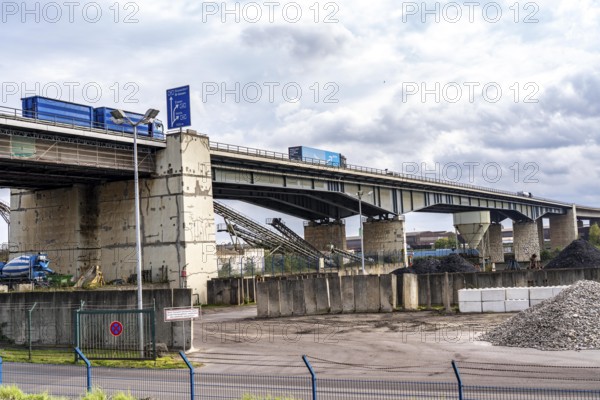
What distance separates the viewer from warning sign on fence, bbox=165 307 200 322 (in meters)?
24.3

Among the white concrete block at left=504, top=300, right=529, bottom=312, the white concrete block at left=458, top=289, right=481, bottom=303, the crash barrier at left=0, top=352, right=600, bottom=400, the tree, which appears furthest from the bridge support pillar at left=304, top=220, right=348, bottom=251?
the tree

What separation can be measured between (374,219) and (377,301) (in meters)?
60.3

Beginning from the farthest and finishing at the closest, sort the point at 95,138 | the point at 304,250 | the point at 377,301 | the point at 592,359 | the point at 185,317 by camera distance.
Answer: the point at 304,250 < the point at 95,138 < the point at 377,301 < the point at 185,317 < the point at 592,359

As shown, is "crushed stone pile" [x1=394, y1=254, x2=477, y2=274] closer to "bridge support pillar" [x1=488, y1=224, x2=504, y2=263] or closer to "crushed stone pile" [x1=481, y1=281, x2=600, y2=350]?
"crushed stone pile" [x1=481, y1=281, x2=600, y2=350]

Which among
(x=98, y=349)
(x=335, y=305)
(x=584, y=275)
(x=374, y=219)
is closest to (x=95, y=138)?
(x=335, y=305)

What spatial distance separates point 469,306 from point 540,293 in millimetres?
3770

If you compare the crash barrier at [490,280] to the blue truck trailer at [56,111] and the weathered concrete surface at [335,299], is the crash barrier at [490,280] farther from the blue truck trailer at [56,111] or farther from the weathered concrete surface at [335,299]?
the blue truck trailer at [56,111]

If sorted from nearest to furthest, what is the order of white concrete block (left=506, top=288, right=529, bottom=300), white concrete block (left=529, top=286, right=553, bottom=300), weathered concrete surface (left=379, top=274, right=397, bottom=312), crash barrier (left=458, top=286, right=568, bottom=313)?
white concrete block (left=529, top=286, right=553, bottom=300), crash barrier (left=458, top=286, right=568, bottom=313), white concrete block (left=506, top=288, right=529, bottom=300), weathered concrete surface (left=379, top=274, right=397, bottom=312)

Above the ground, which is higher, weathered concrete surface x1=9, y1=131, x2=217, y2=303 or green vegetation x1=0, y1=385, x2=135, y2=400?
weathered concrete surface x1=9, y1=131, x2=217, y2=303

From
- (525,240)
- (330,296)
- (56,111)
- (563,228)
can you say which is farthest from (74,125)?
(563,228)

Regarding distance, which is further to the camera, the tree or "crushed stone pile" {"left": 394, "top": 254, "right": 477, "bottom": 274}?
the tree

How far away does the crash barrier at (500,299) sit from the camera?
34344 millimetres

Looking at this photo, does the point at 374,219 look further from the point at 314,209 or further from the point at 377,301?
the point at 377,301

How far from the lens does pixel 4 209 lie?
9238 centimetres
